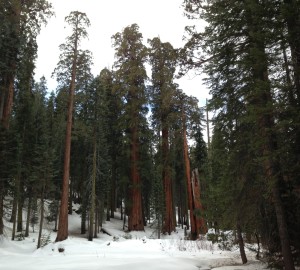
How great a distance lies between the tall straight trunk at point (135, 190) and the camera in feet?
80.1

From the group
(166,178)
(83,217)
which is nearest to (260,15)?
(166,178)

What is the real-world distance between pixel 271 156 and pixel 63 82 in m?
16.6

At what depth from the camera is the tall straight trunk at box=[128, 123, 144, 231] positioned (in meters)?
24.4

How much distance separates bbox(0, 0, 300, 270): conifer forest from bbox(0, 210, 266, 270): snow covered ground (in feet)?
3.33

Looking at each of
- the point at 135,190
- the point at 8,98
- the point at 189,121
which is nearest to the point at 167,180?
the point at 135,190

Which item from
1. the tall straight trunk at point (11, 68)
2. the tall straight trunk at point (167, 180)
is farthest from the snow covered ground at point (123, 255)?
the tall straight trunk at point (11, 68)

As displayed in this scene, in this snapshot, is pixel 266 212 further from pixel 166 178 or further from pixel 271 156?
pixel 166 178

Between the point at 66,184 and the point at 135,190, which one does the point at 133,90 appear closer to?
the point at 135,190

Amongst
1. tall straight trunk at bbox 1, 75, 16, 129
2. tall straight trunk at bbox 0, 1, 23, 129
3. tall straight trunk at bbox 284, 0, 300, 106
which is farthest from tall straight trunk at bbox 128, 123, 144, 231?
tall straight trunk at bbox 284, 0, 300, 106

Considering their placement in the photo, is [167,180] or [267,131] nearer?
[267,131]

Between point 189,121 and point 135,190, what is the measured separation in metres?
7.45

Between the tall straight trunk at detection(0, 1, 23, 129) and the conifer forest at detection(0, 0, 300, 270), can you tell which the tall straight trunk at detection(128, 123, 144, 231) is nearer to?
the conifer forest at detection(0, 0, 300, 270)

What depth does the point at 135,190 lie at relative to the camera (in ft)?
80.7

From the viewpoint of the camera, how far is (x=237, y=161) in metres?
8.02
